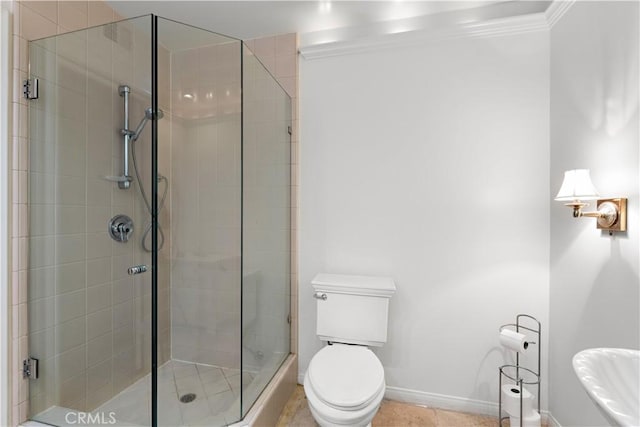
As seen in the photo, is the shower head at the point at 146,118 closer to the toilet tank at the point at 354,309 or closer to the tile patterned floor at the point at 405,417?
the toilet tank at the point at 354,309

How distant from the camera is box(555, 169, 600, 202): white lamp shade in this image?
129 centimetres

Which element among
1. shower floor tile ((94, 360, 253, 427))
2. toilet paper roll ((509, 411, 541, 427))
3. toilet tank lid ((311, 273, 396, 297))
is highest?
toilet tank lid ((311, 273, 396, 297))

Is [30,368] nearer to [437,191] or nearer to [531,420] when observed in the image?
[437,191]

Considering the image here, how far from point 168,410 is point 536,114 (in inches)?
95.4

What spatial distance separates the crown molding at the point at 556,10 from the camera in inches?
61.8

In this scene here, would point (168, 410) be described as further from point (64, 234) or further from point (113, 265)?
point (64, 234)

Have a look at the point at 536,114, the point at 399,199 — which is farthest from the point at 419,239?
the point at 536,114

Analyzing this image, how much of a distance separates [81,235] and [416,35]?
7.27ft

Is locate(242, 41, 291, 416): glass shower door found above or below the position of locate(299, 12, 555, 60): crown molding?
below

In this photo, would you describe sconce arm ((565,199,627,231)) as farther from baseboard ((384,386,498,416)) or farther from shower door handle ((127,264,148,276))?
shower door handle ((127,264,148,276))

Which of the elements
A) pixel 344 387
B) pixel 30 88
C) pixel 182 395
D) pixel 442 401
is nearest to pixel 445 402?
pixel 442 401

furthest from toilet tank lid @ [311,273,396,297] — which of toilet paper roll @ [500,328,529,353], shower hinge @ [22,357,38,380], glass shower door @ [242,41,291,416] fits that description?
shower hinge @ [22,357,38,380]

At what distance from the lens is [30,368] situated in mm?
1480

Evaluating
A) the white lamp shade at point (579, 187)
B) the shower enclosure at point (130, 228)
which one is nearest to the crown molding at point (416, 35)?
the shower enclosure at point (130, 228)
